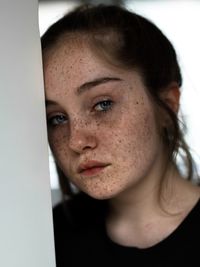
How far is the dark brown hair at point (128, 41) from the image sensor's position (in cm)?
79

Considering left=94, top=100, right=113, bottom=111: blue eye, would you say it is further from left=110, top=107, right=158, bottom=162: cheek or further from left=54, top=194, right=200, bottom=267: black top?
left=54, top=194, right=200, bottom=267: black top

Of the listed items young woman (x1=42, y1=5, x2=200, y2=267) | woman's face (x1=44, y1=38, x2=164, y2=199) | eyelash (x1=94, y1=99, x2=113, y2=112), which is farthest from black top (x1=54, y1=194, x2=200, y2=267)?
eyelash (x1=94, y1=99, x2=113, y2=112)

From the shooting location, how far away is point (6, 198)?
2.01ft

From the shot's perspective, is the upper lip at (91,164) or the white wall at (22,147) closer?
the white wall at (22,147)

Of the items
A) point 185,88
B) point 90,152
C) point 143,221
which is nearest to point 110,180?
point 90,152

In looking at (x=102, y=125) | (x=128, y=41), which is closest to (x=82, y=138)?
(x=102, y=125)

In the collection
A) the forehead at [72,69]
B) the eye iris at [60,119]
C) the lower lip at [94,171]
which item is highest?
the forehead at [72,69]

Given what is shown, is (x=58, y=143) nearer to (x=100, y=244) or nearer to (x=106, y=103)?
(x=106, y=103)

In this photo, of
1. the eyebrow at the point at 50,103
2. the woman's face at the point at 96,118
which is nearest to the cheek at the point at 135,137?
the woman's face at the point at 96,118

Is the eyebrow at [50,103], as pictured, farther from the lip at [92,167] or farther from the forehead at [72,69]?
the lip at [92,167]

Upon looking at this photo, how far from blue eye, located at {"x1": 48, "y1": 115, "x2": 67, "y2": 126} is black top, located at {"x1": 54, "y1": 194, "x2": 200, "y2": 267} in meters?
0.26

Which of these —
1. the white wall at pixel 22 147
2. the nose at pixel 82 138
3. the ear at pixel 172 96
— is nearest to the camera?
the white wall at pixel 22 147

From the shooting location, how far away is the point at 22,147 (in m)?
0.64

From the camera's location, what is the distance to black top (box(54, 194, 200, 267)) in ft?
2.59
